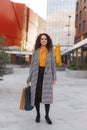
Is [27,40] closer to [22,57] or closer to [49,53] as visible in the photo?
[22,57]

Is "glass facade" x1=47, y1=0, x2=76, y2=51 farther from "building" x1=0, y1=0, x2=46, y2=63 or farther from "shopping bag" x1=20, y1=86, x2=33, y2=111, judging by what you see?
"shopping bag" x1=20, y1=86, x2=33, y2=111

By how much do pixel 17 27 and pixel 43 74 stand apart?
8008 cm

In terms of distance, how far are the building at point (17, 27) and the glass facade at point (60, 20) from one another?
1428cm

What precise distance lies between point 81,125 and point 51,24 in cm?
11254

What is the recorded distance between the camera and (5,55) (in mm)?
11367

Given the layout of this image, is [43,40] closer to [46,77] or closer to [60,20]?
[46,77]

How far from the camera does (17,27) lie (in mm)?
85750

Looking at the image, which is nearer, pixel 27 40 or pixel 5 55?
pixel 5 55

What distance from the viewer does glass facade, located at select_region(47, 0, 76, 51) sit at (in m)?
116

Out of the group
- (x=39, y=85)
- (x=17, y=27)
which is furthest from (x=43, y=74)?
(x=17, y=27)

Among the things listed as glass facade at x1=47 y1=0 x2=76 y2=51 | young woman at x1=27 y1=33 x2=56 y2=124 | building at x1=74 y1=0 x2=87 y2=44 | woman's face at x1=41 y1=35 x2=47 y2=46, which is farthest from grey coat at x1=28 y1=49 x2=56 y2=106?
glass facade at x1=47 y1=0 x2=76 y2=51

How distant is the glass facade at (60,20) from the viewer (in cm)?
11600

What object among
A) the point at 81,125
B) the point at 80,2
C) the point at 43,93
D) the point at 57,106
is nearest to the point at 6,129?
the point at 43,93

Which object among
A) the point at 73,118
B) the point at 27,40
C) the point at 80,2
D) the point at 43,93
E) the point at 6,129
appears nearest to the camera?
the point at 6,129
